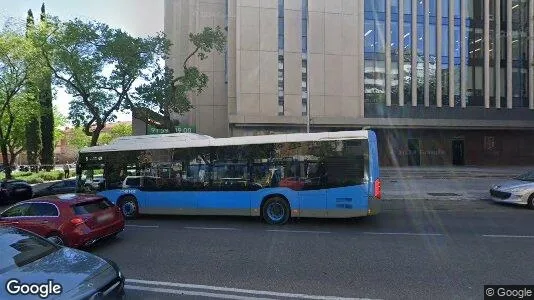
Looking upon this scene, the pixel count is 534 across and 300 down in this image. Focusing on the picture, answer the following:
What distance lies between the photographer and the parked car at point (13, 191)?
64.0 feet

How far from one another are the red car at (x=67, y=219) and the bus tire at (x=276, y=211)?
4.07 meters

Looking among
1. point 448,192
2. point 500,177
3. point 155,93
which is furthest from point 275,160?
point 500,177

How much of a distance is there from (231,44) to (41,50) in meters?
12.8

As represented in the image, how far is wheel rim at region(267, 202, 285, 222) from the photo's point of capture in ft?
35.9

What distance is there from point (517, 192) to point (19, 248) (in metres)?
14.2

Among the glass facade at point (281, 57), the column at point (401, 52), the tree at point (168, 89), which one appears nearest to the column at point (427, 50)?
the column at point (401, 52)

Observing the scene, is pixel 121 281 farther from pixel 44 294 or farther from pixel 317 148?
pixel 317 148

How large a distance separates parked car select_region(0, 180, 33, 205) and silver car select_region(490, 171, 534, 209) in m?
21.6

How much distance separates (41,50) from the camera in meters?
21.9

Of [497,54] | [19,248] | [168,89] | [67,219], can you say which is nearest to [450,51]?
[497,54]

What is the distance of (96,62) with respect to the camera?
65.0 feet

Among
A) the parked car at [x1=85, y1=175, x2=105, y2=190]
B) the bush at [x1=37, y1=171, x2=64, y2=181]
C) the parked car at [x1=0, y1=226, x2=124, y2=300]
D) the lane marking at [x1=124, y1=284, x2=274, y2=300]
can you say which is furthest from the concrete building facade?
the parked car at [x1=0, y1=226, x2=124, y2=300]

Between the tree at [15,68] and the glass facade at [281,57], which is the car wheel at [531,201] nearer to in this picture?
the glass facade at [281,57]

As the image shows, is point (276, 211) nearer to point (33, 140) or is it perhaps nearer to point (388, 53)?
point (388, 53)
